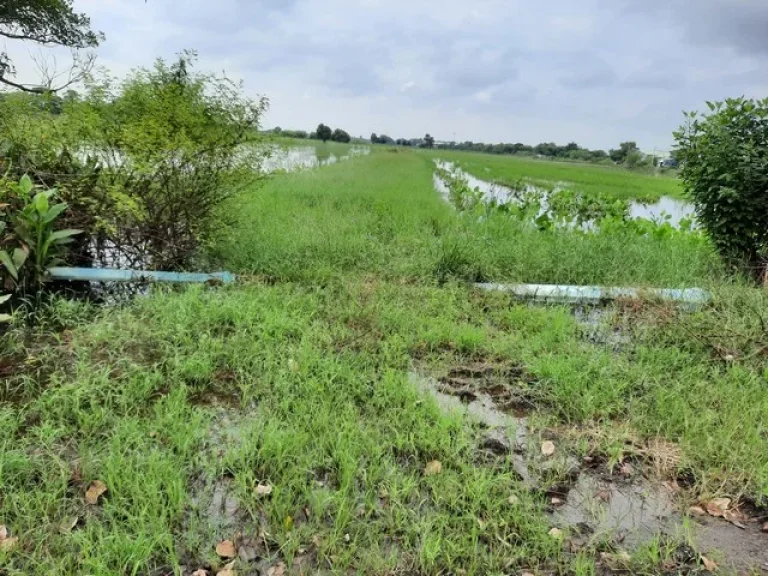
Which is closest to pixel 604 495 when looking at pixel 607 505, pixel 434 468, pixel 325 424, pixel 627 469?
pixel 607 505

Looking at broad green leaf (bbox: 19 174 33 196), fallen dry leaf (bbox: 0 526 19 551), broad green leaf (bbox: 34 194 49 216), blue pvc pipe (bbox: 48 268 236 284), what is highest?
broad green leaf (bbox: 19 174 33 196)

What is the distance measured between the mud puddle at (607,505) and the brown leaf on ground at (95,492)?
167 centimetres

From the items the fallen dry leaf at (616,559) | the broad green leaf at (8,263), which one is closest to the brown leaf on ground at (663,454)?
the fallen dry leaf at (616,559)

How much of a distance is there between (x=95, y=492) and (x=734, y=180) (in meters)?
5.72

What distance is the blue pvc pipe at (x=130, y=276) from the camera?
142 inches

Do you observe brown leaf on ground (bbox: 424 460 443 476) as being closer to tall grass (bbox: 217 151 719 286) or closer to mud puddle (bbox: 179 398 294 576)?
mud puddle (bbox: 179 398 294 576)

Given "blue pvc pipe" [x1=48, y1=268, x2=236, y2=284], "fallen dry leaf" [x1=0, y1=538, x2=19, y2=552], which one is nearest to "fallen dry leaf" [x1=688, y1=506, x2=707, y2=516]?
"fallen dry leaf" [x1=0, y1=538, x2=19, y2=552]

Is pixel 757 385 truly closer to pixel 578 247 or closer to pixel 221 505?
pixel 578 247

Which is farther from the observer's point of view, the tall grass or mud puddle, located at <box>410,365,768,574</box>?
the tall grass

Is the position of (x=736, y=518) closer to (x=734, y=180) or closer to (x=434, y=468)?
(x=434, y=468)

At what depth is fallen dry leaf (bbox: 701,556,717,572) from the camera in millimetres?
1678

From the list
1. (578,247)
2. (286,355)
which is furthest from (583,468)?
(578,247)

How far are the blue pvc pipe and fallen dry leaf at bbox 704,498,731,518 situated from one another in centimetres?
363

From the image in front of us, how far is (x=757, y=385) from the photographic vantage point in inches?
109
